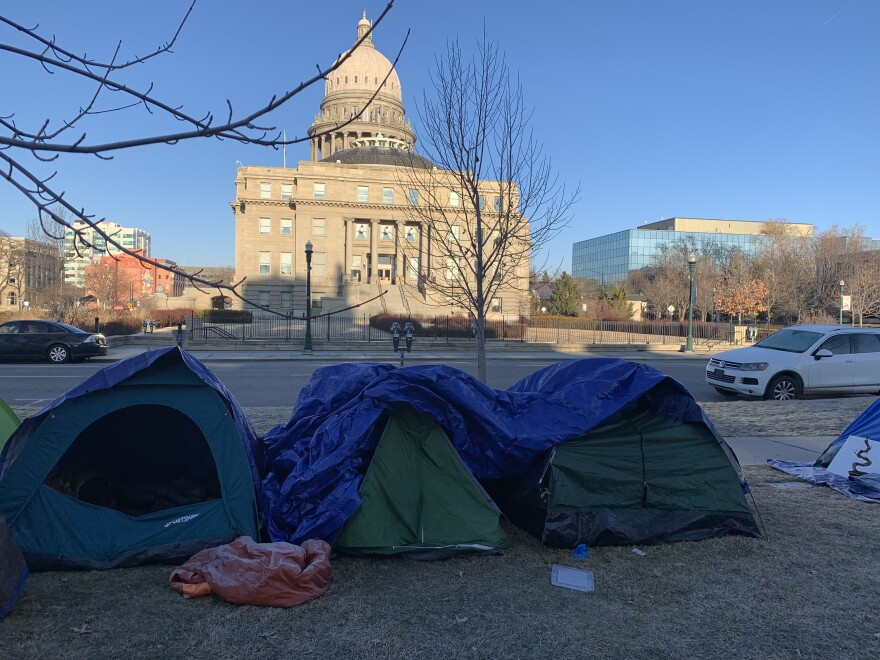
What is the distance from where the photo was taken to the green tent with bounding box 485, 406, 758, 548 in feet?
15.9

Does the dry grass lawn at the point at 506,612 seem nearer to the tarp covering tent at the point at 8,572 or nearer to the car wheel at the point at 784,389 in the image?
the tarp covering tent at the point at 8,572

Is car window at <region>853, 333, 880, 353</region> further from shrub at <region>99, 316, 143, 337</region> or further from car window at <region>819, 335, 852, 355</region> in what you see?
shrub at <region>99, 316, 143, 337</region>

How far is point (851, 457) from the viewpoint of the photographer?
6965 mm

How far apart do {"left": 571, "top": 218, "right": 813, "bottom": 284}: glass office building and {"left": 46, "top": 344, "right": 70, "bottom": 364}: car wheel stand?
85015 millimetres

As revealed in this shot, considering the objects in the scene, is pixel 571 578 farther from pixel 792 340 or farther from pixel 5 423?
pixel 792 340

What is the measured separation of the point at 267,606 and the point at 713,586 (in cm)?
291

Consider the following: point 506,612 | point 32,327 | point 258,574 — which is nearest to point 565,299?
point 32,327

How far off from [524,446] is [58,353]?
19.5 meters

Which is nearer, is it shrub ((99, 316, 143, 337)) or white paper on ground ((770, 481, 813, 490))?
white paper on ground ((770, 481, 813, 490))

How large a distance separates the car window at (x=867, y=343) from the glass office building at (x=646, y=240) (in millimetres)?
82670

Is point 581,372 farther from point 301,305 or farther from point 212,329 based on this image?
point 301,305

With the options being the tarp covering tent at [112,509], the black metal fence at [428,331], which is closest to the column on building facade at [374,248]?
the black metal fence at [428,331]

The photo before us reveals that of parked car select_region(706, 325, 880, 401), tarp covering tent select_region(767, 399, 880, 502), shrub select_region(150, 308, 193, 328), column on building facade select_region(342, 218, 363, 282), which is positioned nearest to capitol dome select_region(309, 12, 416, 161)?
column on building facade select_region(342, 218, 363, 282)

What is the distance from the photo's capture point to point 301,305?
211 feet
